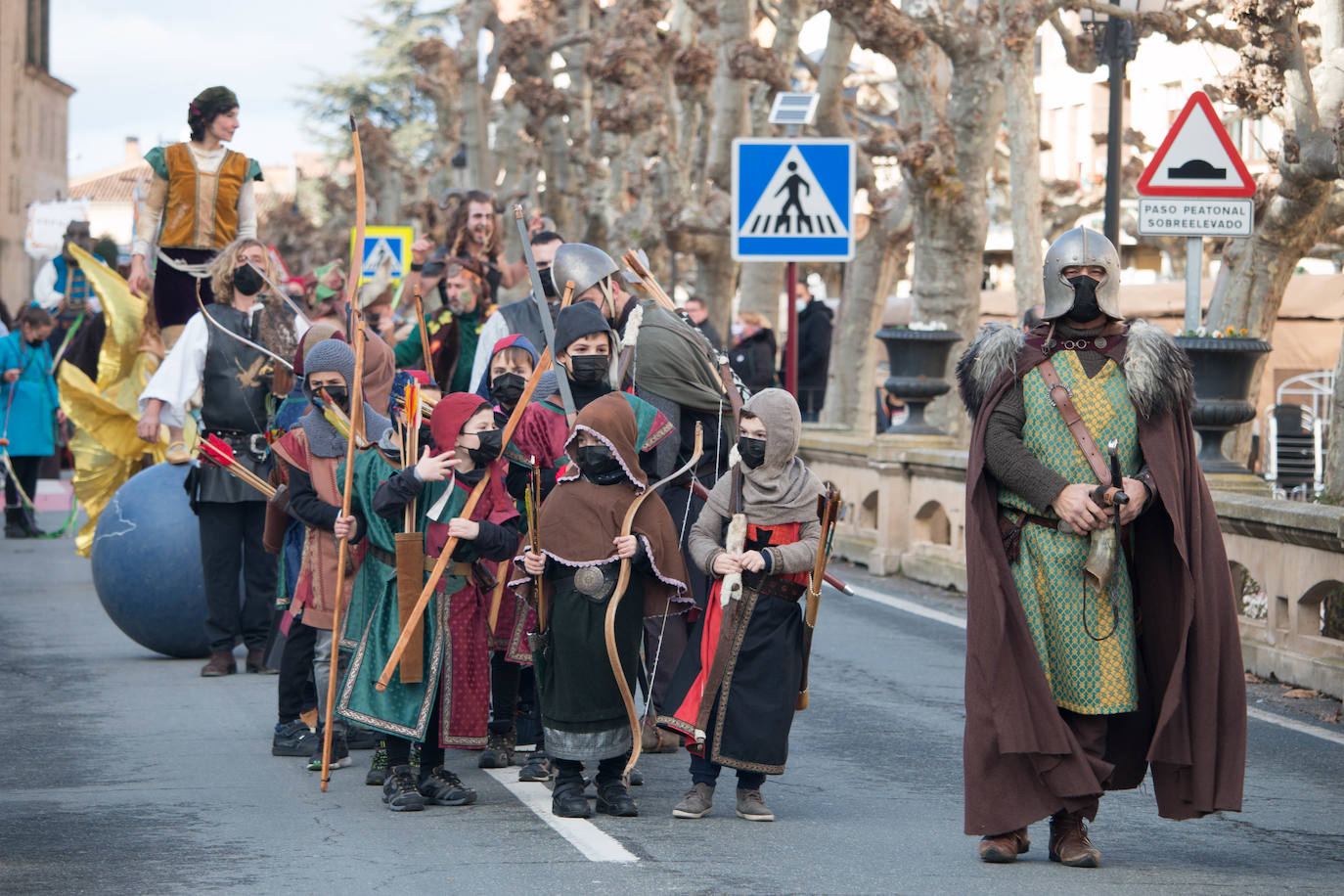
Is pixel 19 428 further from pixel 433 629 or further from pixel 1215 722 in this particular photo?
pixel 1215 722

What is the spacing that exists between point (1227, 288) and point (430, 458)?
12.2 m

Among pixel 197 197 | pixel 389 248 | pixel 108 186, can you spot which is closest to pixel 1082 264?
pixel 197 197

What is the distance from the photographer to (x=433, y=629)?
7793 millimetres

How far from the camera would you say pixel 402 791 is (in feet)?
25.3

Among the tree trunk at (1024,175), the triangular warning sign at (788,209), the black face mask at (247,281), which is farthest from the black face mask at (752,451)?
the tree trunk at (1024,175)

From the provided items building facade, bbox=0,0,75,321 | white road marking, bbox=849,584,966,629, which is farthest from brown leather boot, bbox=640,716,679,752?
building facade, bbox=0,0,75,321

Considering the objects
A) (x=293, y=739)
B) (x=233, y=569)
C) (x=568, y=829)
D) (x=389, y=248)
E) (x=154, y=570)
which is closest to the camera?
(x=568, y=829)

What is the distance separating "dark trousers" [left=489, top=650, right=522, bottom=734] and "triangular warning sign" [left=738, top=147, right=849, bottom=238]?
9.20m

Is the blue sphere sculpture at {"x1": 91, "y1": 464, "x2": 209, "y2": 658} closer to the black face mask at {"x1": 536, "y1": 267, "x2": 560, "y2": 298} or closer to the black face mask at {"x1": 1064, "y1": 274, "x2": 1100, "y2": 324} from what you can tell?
the black face mask at {"x1": 536, "y1": 267, "x2": 560, "y2": 298}

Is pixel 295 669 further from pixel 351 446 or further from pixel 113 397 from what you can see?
pixel 113 397

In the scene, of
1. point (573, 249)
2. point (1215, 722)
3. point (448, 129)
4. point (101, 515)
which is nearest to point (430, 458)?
point (573, 249)

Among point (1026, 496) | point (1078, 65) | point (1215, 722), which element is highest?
point (1078, 65)

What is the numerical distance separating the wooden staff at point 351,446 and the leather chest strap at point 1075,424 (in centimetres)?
247

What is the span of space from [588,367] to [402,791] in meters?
1.64
